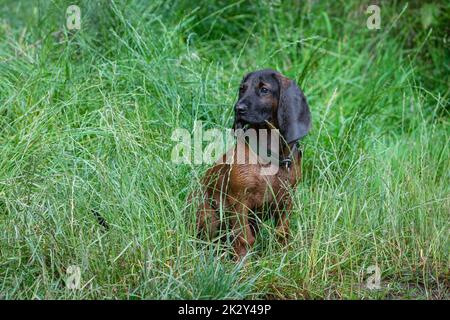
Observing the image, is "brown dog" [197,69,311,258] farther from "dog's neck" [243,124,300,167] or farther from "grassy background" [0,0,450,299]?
"grassy background" [0,0,450,299]

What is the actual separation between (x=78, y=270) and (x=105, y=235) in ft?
1.00

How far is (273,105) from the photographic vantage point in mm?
5281

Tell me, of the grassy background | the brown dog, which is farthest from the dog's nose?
the grassy background

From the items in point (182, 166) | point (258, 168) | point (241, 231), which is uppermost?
point (258, 168)

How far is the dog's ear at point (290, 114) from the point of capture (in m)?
5.22

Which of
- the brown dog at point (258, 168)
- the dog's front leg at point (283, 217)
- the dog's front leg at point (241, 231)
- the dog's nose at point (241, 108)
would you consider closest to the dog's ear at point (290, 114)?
the brown dog at point (258, 168)

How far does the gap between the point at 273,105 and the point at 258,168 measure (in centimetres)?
42

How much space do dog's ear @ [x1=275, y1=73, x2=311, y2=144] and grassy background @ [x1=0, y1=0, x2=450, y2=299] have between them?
1.35 feet

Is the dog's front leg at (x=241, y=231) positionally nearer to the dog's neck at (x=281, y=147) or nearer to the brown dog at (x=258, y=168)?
the brown dog at (x=258, y=168)

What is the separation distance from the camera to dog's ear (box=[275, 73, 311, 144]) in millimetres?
5223

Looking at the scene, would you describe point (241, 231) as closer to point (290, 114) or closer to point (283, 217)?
point (283, 217)

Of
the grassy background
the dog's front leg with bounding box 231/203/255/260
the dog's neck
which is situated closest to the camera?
the grassy background

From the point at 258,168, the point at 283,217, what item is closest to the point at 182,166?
the point at 258,168

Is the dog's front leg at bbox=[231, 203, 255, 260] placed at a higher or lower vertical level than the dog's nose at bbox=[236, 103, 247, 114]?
lower
